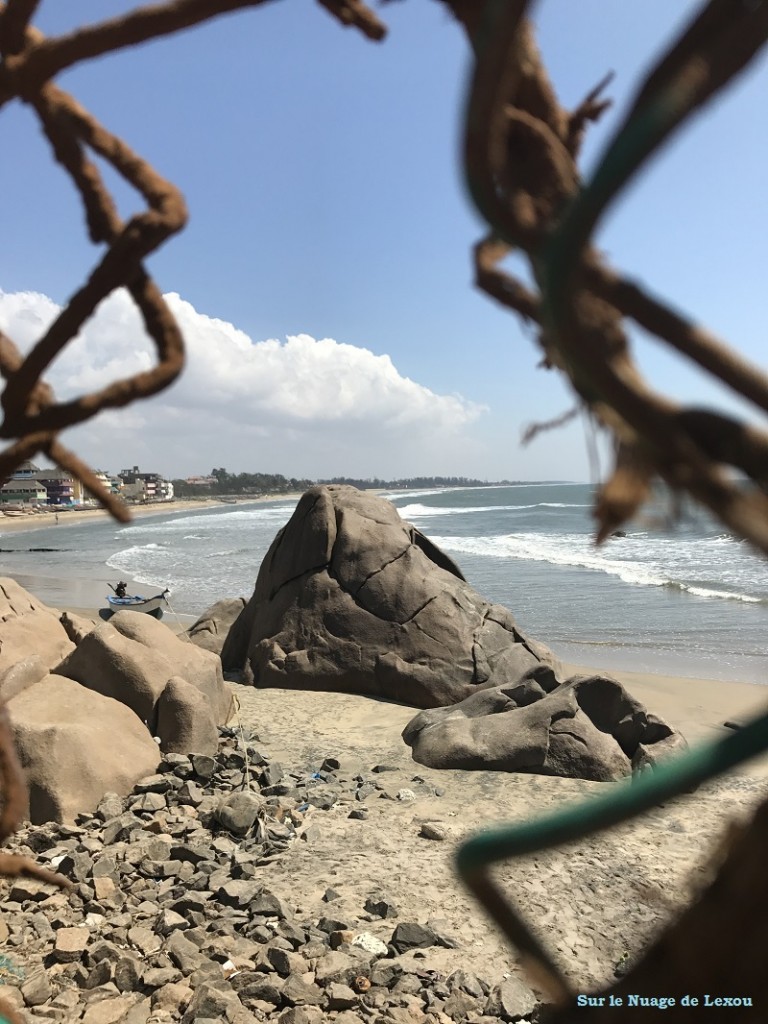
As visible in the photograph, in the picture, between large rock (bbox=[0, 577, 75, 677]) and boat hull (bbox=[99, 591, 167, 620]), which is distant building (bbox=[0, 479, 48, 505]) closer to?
boat hull (bbox=[99, 591, 167, 620])

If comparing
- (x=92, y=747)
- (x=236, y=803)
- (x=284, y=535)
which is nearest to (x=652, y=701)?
(x=284, y=535)

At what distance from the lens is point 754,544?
52 cm

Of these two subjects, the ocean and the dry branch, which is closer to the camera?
the dry branch

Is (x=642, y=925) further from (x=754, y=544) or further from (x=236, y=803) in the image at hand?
(x=754, y=544)

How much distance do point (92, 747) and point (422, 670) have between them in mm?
4299

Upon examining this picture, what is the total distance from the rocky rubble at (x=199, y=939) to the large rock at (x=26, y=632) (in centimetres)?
203

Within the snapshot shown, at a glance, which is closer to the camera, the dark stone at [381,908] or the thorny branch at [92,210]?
the thorny branch at [92,210]

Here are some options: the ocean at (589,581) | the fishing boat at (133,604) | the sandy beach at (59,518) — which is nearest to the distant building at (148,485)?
the sandy beach at (59,518)

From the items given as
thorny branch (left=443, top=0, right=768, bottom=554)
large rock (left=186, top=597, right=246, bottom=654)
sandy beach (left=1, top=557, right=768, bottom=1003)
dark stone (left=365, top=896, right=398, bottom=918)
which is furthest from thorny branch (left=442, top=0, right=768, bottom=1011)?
large rock (left=186, top=597, right=246, bottom=654)

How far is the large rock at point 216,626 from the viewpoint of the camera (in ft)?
34.6

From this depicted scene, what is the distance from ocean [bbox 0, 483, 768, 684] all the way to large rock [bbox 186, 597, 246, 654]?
5.48m

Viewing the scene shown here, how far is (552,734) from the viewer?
20.2 ft

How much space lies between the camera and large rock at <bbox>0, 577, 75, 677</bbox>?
610 centimetres

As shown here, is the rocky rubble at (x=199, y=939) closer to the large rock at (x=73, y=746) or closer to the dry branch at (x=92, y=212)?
the large rock at (x=73, y=746)
